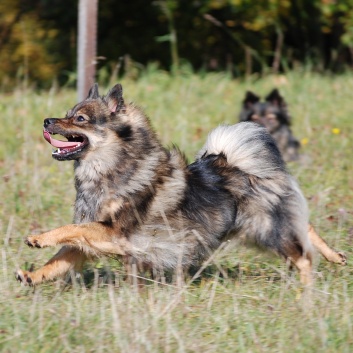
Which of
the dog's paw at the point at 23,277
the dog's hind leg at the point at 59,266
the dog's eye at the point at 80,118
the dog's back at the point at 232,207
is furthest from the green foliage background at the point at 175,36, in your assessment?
the dog's paw at the point at 23,277

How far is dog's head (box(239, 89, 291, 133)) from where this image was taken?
9359 mm

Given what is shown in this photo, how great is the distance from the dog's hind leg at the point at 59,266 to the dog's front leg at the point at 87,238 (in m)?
0.24

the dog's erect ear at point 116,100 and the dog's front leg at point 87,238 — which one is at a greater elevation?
the dog's erect ear at point 116,100

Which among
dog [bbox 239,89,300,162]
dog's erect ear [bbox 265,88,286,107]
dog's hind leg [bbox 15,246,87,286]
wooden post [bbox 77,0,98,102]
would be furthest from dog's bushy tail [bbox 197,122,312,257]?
dog's erect ear [bbox 265,88,286,107]

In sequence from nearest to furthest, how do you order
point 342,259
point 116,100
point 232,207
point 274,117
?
point 116,100
point 232,207
point 342,259
point 274,117

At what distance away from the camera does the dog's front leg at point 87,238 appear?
4.89 meters

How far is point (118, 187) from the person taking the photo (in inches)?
206

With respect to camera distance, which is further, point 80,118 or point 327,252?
point 327,252

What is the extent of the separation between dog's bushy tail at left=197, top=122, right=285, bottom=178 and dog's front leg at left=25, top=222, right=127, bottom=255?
1.09 m

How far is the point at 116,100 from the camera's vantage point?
5.36m

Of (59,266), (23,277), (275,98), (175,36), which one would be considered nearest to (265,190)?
A: (59,266)

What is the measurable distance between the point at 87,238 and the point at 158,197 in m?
0.62

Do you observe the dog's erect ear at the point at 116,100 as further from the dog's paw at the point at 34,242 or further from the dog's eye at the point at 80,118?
the dog's paw at the point at 34,242

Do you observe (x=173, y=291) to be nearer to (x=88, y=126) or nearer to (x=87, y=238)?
(x=87, y=238)
